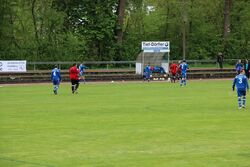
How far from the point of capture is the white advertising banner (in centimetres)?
5530

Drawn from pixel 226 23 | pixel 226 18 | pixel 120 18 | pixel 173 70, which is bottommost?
pixel 173 70

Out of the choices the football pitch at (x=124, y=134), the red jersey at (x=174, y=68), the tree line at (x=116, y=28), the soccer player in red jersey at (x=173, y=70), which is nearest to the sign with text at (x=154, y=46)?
the soccer player in red jersey at (x=173, y=70)

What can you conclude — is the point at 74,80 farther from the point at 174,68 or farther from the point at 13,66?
the point at 13,66

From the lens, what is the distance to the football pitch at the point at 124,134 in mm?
14164

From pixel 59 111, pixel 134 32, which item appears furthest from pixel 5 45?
pixel 59 111

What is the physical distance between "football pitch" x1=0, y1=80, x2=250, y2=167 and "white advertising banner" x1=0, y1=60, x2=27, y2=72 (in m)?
25.0

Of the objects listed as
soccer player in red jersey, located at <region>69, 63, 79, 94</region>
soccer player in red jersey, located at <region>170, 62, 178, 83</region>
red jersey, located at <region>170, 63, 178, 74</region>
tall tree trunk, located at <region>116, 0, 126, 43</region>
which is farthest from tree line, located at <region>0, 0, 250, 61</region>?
soccer player in red jersey, located at <region>69, 63, 79, 94</region>

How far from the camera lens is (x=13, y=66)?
56094mm

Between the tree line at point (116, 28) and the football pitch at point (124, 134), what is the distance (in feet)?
109

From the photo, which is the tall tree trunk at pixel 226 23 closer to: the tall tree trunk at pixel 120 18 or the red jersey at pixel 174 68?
the tall tree trunk at pixel 120 18

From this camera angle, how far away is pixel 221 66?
64.2m

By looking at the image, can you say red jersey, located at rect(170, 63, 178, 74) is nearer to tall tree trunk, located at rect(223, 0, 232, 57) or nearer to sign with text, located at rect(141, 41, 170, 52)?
sign with text, located at rect(141, 41, 170, 52)

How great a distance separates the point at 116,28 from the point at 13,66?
51.8ft

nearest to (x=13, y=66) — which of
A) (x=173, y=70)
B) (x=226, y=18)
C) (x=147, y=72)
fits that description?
(x=147, y=72)
